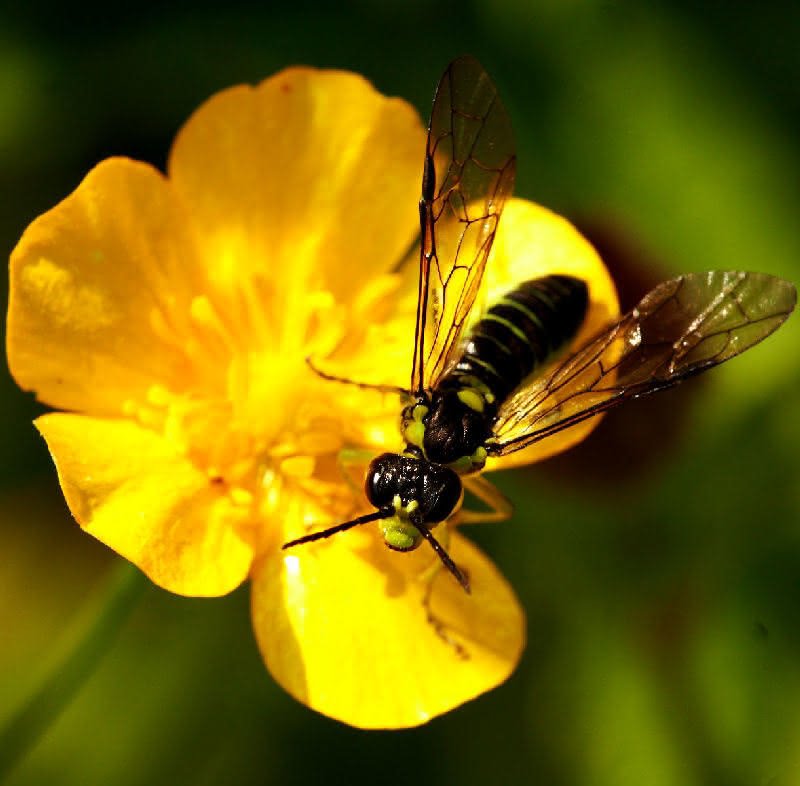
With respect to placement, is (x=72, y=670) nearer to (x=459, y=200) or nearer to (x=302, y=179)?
(x=302, y=179)

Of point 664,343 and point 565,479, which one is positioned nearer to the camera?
point 664,343

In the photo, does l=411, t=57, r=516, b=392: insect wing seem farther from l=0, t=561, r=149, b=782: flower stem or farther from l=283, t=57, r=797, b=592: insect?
l=0, t=561, r=149, b=782: flower stem

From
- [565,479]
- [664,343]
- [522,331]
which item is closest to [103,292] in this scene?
[522,331]

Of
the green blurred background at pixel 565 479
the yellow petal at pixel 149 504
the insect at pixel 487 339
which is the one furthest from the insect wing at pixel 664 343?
the green blurred background at pixel 565 479

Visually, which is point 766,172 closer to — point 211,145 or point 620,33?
point 620,33

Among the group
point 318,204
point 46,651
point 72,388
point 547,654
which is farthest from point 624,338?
point 46,651

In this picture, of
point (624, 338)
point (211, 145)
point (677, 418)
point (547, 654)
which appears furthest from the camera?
point (677, 418)

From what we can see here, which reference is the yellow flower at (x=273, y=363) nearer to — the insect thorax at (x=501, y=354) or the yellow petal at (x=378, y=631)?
the yellow petal at (x=378, y=631)
